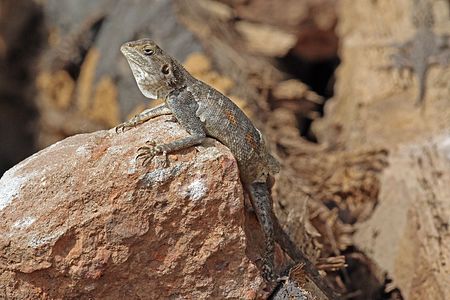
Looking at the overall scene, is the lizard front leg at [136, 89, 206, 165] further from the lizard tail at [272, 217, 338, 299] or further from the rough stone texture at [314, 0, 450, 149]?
the rough stone texture at [314, 0, 450, 149]

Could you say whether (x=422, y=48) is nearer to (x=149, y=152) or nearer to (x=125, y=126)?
(x=125, y=126)

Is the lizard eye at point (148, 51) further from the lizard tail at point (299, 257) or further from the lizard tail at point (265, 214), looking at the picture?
the lizard tail at point (299, 257)

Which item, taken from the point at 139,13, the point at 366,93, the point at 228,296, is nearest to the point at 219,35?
the point at 139,13

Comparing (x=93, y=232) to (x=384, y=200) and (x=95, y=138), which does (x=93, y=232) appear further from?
(x=384, y=200)

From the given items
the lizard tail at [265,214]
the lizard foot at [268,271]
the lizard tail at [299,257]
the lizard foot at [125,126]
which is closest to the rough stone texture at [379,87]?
the lizard tail at [299,257]

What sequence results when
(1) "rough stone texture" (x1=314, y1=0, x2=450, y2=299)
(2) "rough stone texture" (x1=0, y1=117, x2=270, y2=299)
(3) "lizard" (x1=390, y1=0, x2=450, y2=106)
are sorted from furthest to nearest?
(3) "lizard" (x1=390, y1=0, x2=450, y2=106) < (1) "rough stone texture" (x1=314, y1=0, x2=450, y2=299) < (2) "rough stone texture" (x1=0, y1=117, x2=270, y2=299)

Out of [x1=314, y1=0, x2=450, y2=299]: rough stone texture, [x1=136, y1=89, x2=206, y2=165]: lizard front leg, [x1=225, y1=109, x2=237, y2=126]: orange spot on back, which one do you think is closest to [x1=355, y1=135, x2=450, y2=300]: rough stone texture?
[x1=314, y1=0, x2=450, y2=299]: rough stone texture
